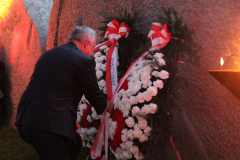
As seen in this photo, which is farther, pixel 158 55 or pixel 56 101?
pixel 158 55

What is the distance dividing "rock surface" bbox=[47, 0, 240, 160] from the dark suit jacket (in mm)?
954

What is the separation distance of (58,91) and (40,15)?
14.5 feet

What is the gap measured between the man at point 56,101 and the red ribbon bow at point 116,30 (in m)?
0.78

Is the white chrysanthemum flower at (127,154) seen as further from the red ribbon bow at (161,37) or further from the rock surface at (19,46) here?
the rock surface at (19,46)

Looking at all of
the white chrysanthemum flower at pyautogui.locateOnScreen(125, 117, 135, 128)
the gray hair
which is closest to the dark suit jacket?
the gray hair

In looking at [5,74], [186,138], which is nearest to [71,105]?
[186,138]

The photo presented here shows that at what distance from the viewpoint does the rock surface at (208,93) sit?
6.77 ft

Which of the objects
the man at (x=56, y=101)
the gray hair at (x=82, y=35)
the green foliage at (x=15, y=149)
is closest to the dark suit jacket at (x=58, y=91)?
the man at (x=56, y=101)

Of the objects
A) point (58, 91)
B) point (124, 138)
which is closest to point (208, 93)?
point (124, 138)

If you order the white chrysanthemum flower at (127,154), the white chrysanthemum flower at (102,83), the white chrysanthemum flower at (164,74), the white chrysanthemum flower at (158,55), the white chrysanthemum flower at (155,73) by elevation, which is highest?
the white chrysanthemum flower at (158,55)

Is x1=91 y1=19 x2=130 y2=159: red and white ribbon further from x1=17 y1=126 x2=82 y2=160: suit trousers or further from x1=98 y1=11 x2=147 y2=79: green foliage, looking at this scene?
x1=17 y1=126 x2=82 y2=160: suit trousers

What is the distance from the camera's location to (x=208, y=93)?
223cm

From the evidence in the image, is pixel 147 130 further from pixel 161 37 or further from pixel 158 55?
pixel 161 37

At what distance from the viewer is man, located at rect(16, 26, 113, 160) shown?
178 centimetres
